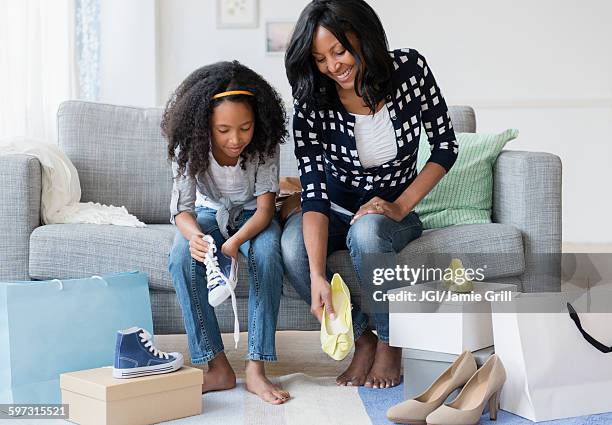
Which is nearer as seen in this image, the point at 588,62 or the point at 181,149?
the point at 181,149

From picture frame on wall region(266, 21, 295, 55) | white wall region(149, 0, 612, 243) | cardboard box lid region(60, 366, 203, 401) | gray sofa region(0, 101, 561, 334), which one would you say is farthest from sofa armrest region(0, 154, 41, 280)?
picture frame on wall region(266, 21, 295, 55)

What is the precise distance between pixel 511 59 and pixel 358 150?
3037 millimetres

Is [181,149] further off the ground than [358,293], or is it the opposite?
[181,149]

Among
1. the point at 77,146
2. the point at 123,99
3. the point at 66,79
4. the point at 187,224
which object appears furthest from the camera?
the point at 123,99

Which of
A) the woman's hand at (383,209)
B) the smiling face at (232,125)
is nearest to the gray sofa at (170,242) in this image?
the woman's hand at (383,209)

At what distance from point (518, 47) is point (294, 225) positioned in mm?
3234

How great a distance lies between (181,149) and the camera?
222 cm

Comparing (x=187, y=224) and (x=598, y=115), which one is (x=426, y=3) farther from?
(x=187, y=224)

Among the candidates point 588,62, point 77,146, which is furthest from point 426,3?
point 77,146

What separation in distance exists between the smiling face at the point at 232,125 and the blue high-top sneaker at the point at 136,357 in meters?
0.55

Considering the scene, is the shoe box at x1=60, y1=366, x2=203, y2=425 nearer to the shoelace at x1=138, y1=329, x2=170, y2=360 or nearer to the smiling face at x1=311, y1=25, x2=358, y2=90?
the shoelace at x1=138, y1=329, x2=170, y2=360

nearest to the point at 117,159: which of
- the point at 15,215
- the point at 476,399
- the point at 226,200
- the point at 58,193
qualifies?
the point at 58,193

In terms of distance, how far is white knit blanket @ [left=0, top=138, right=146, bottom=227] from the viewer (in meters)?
2.47

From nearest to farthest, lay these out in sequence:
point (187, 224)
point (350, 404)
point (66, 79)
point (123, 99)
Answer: point (350, 404), point (187, 224), point (66, 79), point (123, 99)
